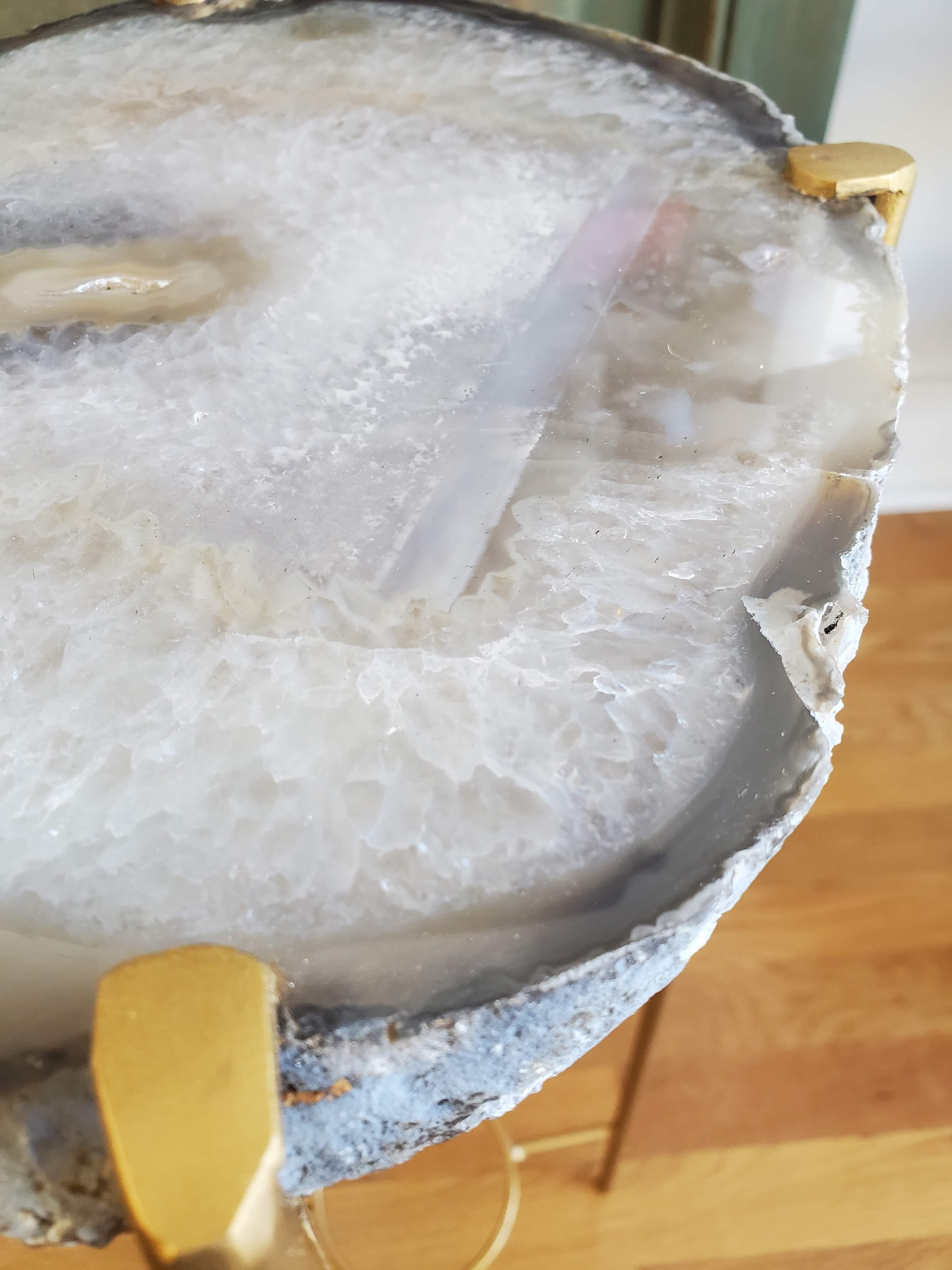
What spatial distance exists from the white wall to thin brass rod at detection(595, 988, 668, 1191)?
858 mm

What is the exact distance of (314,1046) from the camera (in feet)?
1.03

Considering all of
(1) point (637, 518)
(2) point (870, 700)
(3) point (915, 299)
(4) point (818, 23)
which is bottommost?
(2) point (870, 700)

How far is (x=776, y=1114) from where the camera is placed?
0.92 metres

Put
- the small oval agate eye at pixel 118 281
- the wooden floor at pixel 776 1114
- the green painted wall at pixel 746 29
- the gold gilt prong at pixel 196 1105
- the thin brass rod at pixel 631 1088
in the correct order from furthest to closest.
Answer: the green painted wall at pixel 746 29 → the wooden floor at pixel 776 1114 → the thin brass rod at pixel 631 1088 → the small oval agate eye at pixel 118 281 → the gold gilt prong at pixel 196 1105

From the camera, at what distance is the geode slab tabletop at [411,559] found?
1.11ft

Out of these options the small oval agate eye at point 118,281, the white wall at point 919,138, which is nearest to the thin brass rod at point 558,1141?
the small oval agate eye at point 118,281

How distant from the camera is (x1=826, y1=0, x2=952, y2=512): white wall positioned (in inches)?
43.6

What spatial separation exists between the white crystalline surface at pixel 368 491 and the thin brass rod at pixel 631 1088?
41 centimetres

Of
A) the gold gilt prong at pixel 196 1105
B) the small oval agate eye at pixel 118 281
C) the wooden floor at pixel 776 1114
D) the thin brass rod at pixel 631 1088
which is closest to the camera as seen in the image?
the gold gilt prong at pixel 196 1105

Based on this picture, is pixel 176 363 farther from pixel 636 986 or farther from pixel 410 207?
pixel 636 986

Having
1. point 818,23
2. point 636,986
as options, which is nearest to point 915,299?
point 818,23

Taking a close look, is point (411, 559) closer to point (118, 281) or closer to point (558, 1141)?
point (118, 281)

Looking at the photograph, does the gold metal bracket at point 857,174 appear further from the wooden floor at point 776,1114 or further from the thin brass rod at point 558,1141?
the thin brass rod at point 558,1141

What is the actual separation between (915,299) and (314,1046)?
1.27 metres
